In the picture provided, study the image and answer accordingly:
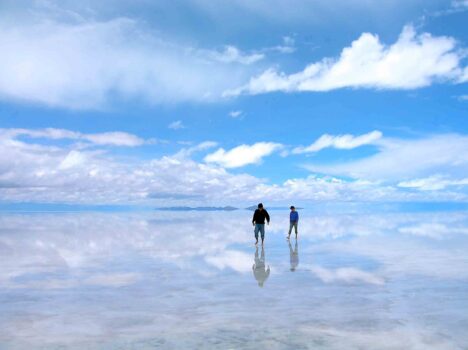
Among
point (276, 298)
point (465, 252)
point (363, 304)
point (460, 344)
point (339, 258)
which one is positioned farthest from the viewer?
point (465, 252)

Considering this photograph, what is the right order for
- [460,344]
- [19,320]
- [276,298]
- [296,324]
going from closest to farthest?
[460,344], [296,324], [19,320], [276,298]

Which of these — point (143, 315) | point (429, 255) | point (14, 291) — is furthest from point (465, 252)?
point (14, 291)

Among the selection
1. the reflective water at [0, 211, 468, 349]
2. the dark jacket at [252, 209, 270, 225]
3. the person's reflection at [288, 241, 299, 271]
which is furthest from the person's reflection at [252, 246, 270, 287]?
the dark jacket at [252, 209, 270, 225]

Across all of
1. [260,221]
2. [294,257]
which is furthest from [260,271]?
[260,221]

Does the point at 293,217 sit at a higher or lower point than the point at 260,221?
higher

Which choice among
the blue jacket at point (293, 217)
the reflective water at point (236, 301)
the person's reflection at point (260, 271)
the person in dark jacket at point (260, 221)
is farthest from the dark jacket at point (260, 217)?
the person's reflection at point (260, 271)

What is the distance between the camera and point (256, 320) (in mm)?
9297

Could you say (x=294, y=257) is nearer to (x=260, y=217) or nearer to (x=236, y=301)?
(x=260, y=217)

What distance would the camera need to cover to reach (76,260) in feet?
64.8

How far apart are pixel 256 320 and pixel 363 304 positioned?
2.94m

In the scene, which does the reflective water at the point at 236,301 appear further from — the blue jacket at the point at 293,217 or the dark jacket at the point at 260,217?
the blue jacket at the point at 293,217

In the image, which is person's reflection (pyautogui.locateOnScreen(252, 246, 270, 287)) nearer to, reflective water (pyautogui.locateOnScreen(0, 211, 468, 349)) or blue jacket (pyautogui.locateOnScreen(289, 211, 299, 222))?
reflective water (pyautogui.locateOnScreen(0, 211, 468, 349))

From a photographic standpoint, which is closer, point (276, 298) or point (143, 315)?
point (143, 315)

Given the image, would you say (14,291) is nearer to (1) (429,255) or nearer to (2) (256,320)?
(2) (256,320)
